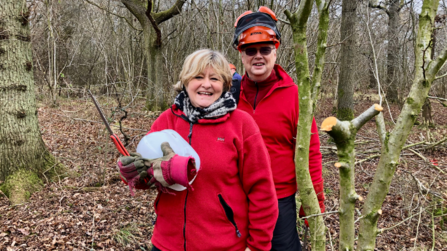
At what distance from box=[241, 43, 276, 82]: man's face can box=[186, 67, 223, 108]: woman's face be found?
0.54 m

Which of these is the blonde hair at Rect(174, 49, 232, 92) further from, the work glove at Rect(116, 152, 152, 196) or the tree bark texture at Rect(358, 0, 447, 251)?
the tree bark texture at Rect(358, 0, 447, 251)

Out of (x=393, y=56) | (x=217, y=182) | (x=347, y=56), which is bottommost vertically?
(x=217, y=182)

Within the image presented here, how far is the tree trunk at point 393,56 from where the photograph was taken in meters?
10.9

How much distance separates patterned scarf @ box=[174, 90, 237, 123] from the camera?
1597 millimetres

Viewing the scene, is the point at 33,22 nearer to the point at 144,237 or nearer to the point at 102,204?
the point at 102,204

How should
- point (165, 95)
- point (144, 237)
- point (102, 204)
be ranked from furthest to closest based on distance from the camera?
point (165, 95)
point (102, 204)
point (144, 237)

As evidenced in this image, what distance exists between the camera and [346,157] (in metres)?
1.30

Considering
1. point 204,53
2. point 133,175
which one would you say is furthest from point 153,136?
point 204,53

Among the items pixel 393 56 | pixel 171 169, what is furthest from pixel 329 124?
pixel 393 56

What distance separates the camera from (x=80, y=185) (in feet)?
14.6

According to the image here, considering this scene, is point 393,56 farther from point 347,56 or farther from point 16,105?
point 16,105

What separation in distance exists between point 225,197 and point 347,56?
24.2ft

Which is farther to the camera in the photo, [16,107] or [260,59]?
[16,107]

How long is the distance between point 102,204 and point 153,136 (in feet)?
9.72
